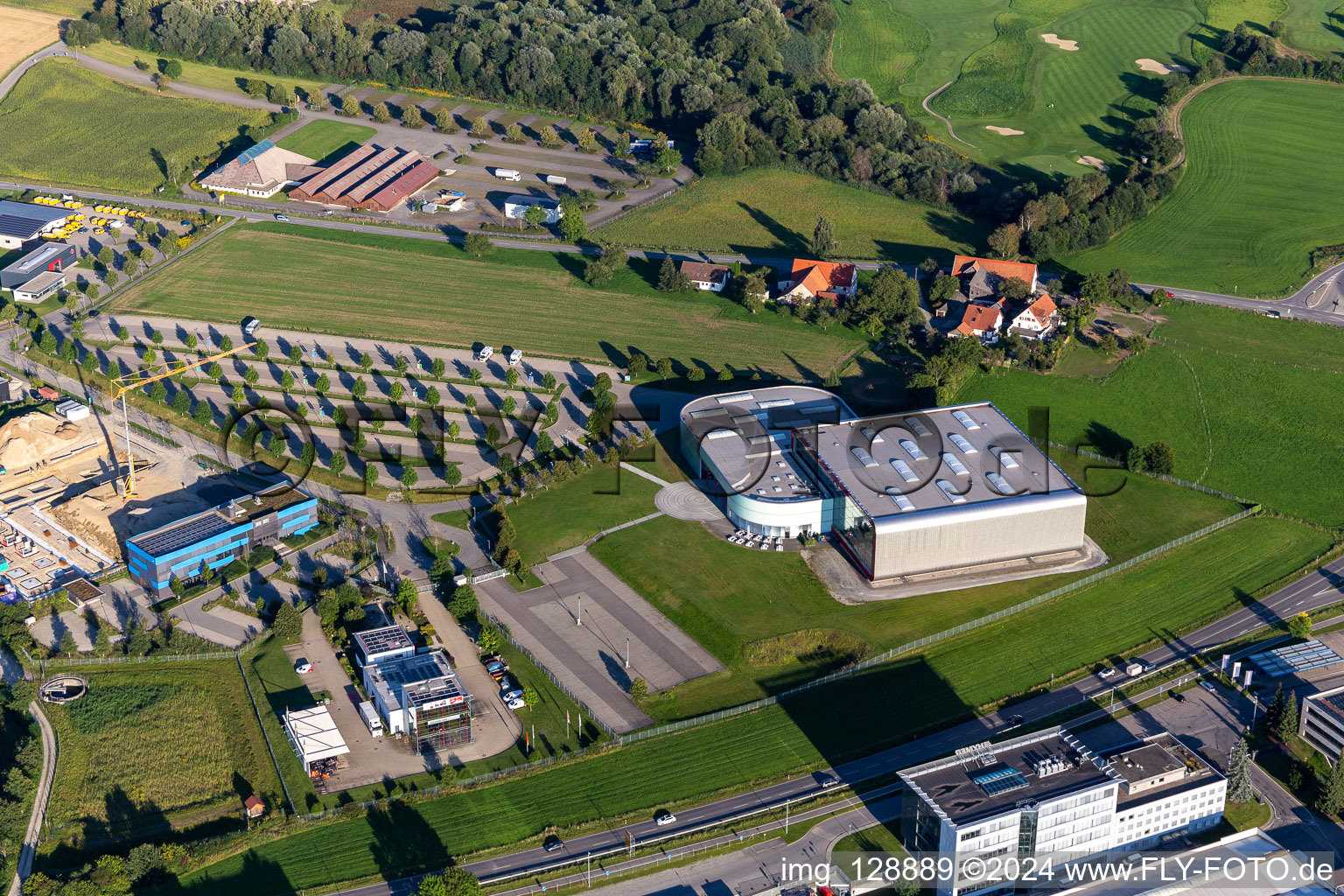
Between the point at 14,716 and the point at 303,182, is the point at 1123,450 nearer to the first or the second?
the point at 14,716

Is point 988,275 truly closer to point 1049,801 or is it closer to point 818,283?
point 818,283

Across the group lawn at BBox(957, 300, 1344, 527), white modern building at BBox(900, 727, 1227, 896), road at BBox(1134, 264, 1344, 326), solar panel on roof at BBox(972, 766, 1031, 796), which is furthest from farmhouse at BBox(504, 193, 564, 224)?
solar panel on roof at BBox(972, 766, 1031, 796)

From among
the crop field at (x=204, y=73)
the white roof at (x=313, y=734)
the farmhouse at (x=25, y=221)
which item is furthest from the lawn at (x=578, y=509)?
the crop field at (x=204, y=73)

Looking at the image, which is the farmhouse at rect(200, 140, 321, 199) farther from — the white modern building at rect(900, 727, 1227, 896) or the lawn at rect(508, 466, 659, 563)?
the white modern building at rect(900, 727, 1227, 896)

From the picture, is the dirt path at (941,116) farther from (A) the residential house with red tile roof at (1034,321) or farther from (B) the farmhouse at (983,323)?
(B) the farmhouse at (983,323)

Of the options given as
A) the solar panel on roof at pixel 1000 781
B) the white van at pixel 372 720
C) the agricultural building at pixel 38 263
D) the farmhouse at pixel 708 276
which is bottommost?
the white van at pixel 372 720

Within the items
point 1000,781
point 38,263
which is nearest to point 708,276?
point 38,263

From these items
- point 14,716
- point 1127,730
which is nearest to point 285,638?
point 14,716
